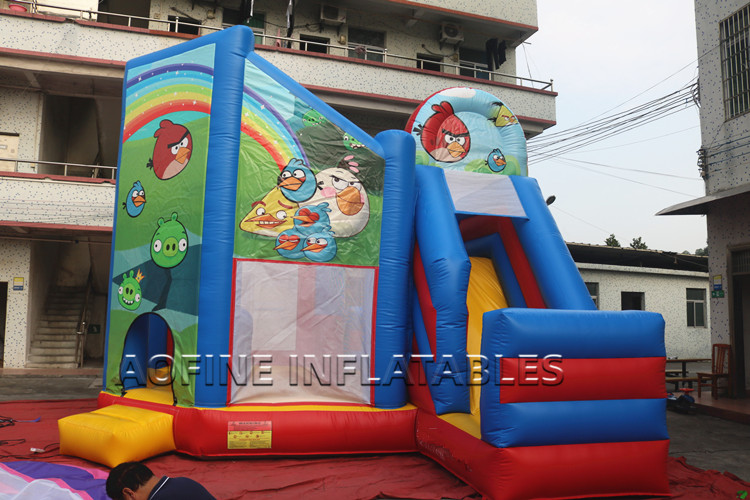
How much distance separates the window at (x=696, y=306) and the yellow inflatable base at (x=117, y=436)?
653 inches

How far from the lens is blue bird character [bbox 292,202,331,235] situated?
5668 millimetres

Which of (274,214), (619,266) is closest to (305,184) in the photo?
(274,214)

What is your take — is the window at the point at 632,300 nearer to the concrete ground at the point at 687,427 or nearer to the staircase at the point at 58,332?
the concrete ground at the point at 687,427

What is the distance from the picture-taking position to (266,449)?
516 cm

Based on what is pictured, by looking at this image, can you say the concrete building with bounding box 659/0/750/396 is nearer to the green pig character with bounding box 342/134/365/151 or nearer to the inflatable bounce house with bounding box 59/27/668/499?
the inflatable bounce house with bounding box 59/27/668/499

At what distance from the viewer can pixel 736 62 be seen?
8.95 meters

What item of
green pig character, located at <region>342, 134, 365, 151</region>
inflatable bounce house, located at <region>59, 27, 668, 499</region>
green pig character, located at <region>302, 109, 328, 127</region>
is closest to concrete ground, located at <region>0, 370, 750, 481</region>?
inflatable bounce house, located at <region>59, 27, 668, 499</region>

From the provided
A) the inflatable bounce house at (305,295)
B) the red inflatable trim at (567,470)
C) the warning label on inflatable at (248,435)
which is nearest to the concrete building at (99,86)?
the inflatable bounce house at (305,295)

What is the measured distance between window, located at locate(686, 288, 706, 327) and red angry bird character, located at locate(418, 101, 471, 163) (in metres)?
13.5

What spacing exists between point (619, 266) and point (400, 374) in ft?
41.1

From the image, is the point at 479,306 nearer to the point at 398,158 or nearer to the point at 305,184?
the point at 398,158

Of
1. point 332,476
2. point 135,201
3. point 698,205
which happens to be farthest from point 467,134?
point 698,205

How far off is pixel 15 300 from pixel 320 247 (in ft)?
27.4

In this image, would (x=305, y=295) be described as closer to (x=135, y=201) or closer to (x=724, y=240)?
(x=135, y=201)
